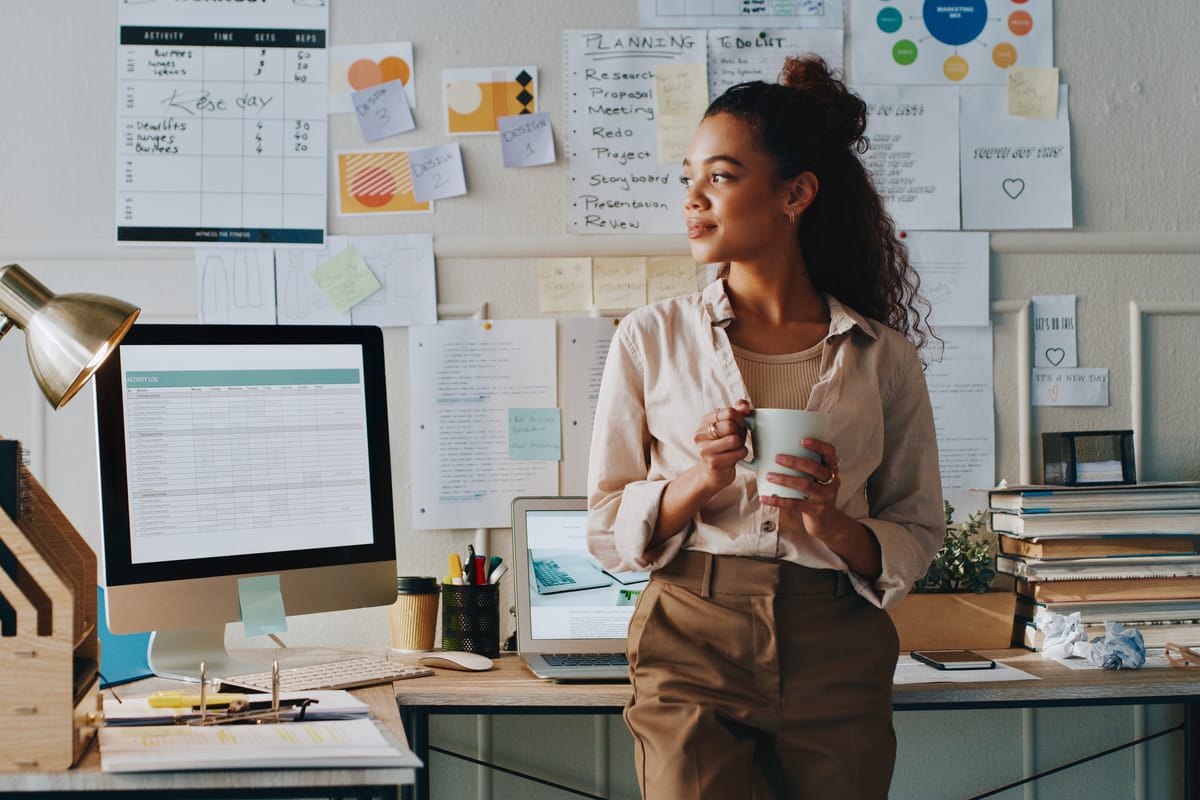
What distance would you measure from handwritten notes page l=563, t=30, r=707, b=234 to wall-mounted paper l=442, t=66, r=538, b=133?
102 millimetres

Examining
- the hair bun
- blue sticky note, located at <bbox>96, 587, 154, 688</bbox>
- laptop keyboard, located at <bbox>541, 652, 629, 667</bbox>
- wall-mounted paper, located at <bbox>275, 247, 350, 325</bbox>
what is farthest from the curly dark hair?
blue sticky note, located at <bbox>96, 587, 154, 688</bbox>

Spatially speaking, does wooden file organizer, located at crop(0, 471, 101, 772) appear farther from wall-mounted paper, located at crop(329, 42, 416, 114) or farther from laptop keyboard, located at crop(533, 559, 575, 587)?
wall-mounted paper, located at crop(329, 42, 416, 114)

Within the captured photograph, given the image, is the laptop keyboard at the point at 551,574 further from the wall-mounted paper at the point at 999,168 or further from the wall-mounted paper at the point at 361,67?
the wall-mounted paper at the point at 999,168

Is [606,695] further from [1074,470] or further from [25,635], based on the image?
[1074,470]

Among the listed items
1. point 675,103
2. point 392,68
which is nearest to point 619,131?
point 675,103

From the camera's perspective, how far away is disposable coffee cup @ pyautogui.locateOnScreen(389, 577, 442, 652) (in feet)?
6.22

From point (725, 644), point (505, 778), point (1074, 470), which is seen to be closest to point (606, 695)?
point (725, 644)

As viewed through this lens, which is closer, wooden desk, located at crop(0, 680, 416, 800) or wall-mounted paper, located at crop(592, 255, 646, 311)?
wooden desk, located at crop(0, 680, 416, 800)

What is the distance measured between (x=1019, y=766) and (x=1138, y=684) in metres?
0.55

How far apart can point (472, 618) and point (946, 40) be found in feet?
4.71

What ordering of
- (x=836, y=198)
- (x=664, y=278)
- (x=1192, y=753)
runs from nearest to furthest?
(x=836, y=198)
(x=1192, y=753)
(x=664, y=278)

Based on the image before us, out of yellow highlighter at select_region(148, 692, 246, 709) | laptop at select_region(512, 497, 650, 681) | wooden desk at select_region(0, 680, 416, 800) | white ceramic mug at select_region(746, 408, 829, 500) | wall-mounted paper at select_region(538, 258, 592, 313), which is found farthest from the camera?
wall-mounted paper at select_region(538, 258, 592, 313)

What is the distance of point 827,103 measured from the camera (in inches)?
57.1

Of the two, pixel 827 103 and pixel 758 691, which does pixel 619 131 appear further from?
pixel 758 691
